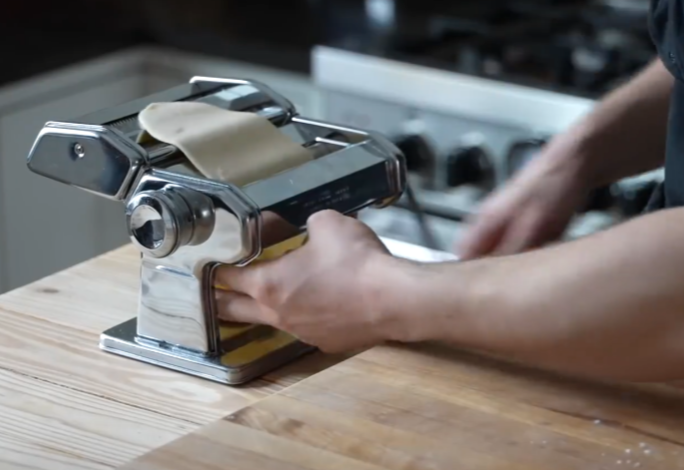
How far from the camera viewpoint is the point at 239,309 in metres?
0.93

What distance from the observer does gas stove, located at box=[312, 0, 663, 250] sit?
1.68m

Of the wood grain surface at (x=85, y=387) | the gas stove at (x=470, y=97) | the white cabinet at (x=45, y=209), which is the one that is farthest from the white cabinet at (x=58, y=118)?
the wood grain surface at (x=85, y=387)

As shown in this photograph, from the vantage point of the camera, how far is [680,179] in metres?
1.09

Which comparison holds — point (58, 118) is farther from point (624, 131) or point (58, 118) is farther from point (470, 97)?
point (624, 131)

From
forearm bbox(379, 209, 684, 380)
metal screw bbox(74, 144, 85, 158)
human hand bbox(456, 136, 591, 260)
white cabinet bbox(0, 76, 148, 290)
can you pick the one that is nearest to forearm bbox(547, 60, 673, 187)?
human hand bbox(456, 136, 591, 260)

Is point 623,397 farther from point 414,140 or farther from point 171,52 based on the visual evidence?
point 171,52

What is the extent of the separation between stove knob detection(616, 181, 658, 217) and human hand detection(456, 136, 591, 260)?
48 centimetres

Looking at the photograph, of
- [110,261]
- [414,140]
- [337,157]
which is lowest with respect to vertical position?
[414,140]

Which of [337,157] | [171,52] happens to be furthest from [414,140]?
[337,157]

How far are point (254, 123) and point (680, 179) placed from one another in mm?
394

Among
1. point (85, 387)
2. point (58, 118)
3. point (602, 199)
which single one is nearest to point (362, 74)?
point (602, 199)

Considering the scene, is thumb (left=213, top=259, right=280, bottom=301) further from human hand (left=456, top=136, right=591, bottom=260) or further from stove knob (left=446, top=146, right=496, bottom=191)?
stove knob (left=446, top=146, right=496, bottom=191)

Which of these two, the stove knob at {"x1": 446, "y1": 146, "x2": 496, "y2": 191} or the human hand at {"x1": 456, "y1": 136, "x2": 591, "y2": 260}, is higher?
the human hand at {"x1": 456, "y1": 136, "x2": 591, "y2": 260}

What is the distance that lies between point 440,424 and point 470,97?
3.24 feet
